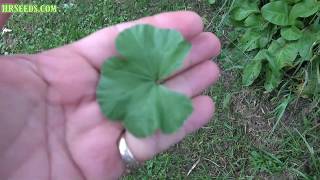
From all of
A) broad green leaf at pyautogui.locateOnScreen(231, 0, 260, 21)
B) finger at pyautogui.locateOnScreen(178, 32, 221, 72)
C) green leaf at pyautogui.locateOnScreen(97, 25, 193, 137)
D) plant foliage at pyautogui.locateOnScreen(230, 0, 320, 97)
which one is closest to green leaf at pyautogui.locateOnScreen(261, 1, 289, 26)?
plant foliage at pyautogui.locateOnScreen(230, 0, 320, 97)

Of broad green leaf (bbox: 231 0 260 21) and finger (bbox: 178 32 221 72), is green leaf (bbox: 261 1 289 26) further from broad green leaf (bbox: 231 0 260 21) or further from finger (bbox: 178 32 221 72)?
finger (bbox: 178 32 221 72)

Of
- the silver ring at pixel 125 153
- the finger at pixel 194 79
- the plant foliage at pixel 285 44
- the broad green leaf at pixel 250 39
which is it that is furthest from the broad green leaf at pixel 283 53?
the silver ring at pixel 125 153

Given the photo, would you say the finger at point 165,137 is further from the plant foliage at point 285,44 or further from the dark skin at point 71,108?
the plant foliage at point 285,44

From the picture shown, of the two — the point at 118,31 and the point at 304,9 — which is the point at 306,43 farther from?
the point at 118,31

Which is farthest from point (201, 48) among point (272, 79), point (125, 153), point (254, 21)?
point (254, 21)

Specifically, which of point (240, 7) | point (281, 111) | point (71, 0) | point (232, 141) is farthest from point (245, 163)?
point (71, 0)
